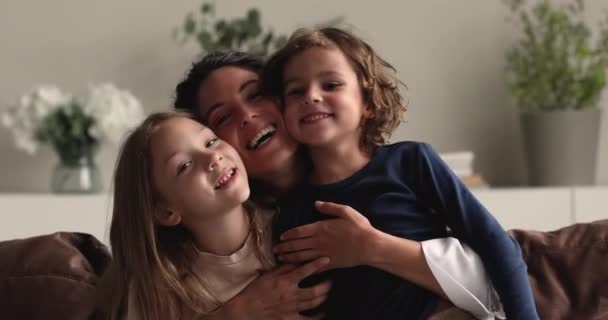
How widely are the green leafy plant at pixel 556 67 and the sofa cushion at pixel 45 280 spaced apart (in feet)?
6.44

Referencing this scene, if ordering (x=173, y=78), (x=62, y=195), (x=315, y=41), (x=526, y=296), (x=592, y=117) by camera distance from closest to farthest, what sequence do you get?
1. (x=526, y=296)
2. (x=315, y=41)
3. (x=62, y=195)
4. (x=592, y=117)
5. (x=173, y=78)

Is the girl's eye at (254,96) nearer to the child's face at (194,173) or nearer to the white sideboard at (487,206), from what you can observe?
the child's face at (194,173)

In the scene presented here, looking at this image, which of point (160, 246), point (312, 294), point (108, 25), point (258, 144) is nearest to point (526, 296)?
point (312, 294)

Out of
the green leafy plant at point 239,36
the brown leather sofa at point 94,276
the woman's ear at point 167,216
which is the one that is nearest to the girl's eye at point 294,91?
the woman's ear at point 167,216

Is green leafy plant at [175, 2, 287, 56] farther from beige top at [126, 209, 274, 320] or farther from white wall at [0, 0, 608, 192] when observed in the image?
beige top at [126, 209, 274, 320]

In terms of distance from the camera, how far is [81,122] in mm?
3025

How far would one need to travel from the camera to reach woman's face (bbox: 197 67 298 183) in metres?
1.75

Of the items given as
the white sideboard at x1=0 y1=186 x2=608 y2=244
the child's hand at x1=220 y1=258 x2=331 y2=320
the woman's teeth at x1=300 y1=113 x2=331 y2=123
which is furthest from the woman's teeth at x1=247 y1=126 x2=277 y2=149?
the white sideboard at x1=0 y1=186 x2=608 y2=244

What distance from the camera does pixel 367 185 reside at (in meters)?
1.66

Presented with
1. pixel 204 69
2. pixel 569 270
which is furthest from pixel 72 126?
pixel 569 270

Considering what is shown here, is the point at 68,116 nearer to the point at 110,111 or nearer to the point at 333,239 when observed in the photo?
the point at 110,111

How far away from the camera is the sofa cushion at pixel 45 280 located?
1710 mm

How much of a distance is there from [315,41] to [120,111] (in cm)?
151

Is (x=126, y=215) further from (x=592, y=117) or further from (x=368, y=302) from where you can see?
(x=592, y=117)
